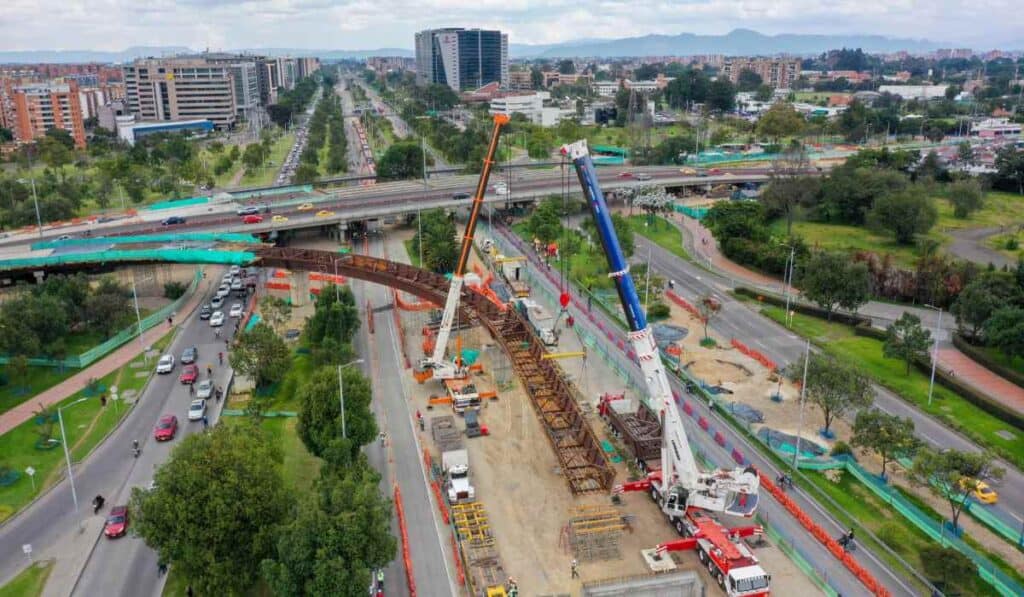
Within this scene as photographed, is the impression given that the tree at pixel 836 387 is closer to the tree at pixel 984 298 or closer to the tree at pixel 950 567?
the tree at pixel 950 567

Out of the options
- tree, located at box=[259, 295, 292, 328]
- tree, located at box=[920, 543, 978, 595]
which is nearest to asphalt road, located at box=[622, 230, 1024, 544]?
tree, located at box=[920, 543, 978, 595]

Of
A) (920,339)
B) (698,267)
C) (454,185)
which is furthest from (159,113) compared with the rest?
(920,339)

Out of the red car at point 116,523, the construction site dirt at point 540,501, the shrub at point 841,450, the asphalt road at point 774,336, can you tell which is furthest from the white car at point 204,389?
the asphalt road at point 774,336

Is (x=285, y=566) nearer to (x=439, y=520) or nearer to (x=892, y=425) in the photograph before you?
(x=439, y=520)

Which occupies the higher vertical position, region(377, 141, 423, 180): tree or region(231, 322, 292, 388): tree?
region(377, 141, 423, 180): tree

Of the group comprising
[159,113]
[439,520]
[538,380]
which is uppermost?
[159,113]

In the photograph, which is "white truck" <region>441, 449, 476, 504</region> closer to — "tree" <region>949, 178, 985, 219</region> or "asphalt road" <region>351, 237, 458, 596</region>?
"asphalt road" <region>351, 237, 458, 596</region>

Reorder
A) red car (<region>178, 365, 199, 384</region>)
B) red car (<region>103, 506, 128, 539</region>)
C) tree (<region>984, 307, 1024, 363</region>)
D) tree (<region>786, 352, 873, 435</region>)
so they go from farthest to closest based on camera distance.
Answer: red car (<region>178, 365, 199, 384</region>) → tree (<region>984, 307, 1024, 363</region>) → tree (<region>786, 352, 873, 435</region>) → red car (<region>103, 506, 128, 539</region>)

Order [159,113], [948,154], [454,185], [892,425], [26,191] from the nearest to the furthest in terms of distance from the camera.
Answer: [892,425] < [26,191] < [454,185] < [948,154] < [159,113]
